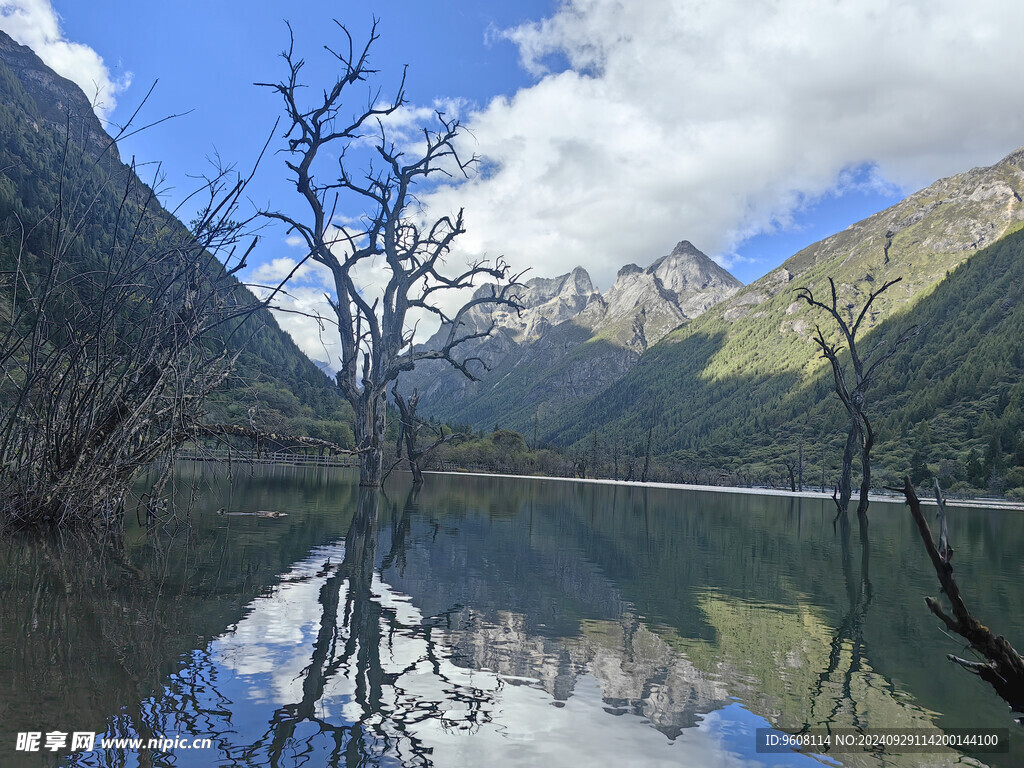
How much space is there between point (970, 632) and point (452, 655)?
12.7 ft

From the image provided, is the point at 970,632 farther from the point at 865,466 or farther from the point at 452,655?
the point at 865,466

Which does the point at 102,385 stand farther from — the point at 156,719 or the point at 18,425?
the point at 156,719

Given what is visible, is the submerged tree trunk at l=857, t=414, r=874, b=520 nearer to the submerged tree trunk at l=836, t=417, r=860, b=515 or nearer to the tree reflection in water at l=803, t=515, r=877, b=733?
the submerged tree trunk at l=836, t=417, r=860, b=515

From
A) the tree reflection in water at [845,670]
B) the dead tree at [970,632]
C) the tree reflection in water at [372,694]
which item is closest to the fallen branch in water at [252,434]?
the tree reflection in water at [372,694]

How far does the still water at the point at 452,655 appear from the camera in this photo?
149 inches

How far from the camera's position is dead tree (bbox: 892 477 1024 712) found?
396cm

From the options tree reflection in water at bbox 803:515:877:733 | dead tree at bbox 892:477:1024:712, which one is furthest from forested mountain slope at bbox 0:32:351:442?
tree reflection in water at bbox 803:515:877:733

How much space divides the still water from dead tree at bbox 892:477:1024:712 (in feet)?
1.37

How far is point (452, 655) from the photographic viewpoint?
5543 mm

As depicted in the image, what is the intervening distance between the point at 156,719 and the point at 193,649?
1429 mm

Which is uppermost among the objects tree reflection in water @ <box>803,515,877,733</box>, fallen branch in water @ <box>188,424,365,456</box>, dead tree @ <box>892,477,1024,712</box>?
fallen branch in water @ <box>188,424,365,456</box>

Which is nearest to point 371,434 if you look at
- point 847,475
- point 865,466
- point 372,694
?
point 847,475

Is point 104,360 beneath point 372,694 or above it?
above

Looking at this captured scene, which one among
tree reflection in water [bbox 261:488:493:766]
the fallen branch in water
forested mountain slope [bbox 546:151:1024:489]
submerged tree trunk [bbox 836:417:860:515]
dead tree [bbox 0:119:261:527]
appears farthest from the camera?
forested mountain slope [bbox 546:151:1024:489]
